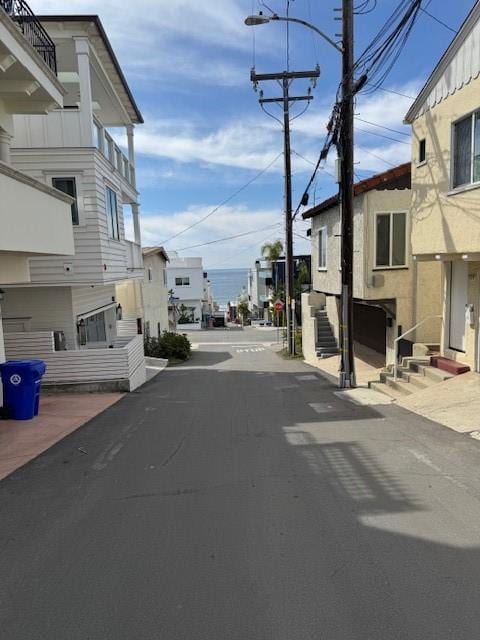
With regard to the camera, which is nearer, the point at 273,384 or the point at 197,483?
the point at 197,483

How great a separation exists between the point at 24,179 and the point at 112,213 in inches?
288

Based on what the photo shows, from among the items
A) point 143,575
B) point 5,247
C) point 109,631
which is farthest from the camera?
point 5,247

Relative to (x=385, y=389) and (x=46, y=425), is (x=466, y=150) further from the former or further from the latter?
(x=46, y=425)

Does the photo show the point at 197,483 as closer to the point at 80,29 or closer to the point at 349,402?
the point at 349,402

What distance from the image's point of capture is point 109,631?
2.78 metres

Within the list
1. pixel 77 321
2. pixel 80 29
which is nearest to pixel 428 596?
pixel 77 321

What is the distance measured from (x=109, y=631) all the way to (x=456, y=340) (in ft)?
31.3

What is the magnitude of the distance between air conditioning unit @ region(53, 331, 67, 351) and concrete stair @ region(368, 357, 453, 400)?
318 inches

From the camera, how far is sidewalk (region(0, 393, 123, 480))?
6.51m

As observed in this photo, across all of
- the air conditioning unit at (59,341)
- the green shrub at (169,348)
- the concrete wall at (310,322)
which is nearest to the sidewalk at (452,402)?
the air conditioning unit at (59,341)

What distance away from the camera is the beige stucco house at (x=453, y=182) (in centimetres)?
842

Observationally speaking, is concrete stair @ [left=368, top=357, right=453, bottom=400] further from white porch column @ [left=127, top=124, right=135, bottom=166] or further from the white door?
white porch column @ [left=127, top=124, right=135, bottom=166]

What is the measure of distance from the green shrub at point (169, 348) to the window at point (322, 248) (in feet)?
26.6

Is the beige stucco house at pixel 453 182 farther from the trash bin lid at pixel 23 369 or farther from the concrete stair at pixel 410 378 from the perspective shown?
the trash bin lid at pixel 23 369
